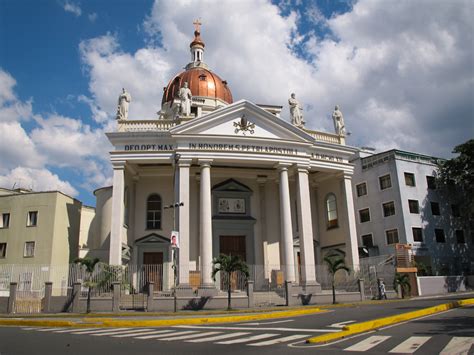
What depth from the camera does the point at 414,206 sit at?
114ft

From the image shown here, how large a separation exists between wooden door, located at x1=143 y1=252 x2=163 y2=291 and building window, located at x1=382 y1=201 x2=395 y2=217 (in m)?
19.2

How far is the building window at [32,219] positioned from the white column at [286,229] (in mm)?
20100

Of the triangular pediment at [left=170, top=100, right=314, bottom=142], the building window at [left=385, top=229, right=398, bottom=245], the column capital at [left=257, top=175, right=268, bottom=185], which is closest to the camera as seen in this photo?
the triangular pediment at [left=170, top=100, right=314, bottom=142]

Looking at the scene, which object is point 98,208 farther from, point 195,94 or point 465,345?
A: point 465,345

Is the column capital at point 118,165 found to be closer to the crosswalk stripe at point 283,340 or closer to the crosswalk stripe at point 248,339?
the crosswalk stripe at point 248,339

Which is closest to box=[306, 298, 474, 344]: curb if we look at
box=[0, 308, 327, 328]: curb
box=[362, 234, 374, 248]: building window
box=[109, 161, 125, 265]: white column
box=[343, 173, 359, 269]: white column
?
box=[0, 308, 327, 328]: curb

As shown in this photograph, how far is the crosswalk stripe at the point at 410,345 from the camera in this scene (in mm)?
7858

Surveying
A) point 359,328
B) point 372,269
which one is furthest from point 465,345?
point 372,269

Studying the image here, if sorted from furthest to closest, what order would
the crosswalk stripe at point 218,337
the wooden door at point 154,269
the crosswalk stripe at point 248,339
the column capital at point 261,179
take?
1. the column capital at point 261,179
2. the wooden door at point 154,269
3. the crosswalk stripe at point 218,337
4. the crosswalk stripe at point 248,339

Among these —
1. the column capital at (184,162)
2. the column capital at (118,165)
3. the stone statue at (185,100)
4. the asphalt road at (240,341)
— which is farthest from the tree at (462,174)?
the column capital at (118,165)

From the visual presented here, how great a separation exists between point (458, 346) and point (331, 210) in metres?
24.5

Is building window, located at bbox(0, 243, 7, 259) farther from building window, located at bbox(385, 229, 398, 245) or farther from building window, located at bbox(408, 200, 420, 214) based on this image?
building window, located at bbox(408, 200, 420, 214)

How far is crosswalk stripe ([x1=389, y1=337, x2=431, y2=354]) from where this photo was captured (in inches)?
309

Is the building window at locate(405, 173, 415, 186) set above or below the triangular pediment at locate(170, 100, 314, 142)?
below
